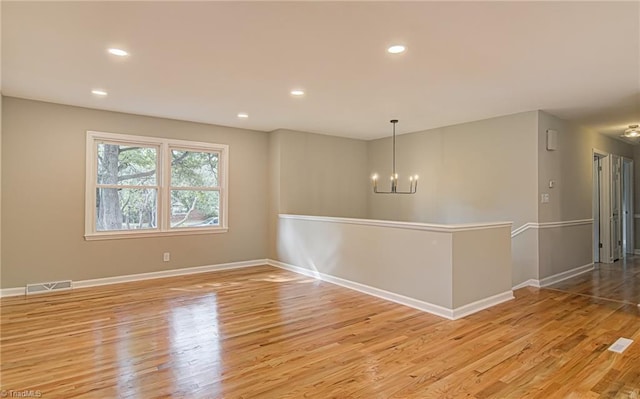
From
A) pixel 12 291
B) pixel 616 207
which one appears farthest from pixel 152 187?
pixel 616 207

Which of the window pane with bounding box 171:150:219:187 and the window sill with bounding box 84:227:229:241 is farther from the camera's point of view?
the window pane with bounding box 171:150:219:187

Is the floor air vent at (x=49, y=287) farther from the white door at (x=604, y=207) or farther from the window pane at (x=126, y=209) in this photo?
the white door at (x=604, y=207)

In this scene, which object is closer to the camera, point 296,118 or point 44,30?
point 44,30

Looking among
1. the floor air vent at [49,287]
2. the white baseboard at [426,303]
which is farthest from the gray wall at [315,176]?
the floor air vent at [49,287]

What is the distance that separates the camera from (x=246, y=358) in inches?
109

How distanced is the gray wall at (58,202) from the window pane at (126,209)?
226mm

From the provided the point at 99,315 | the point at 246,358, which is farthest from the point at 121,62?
the point at 246,358

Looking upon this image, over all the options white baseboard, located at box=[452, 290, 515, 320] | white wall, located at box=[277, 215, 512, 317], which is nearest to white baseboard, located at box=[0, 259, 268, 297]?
white wall, located at box=[277, 215, 512, 317]

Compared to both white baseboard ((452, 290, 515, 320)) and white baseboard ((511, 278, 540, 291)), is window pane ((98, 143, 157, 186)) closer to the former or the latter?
white baseboard ((452, 290, 515, 320))

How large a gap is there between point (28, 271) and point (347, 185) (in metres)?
5.33

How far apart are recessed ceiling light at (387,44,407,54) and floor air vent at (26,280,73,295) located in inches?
198

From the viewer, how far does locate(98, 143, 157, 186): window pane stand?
5.14 meters

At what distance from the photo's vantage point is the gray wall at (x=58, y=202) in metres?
4.45

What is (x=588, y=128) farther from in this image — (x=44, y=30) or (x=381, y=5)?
(x=44, y=30)
